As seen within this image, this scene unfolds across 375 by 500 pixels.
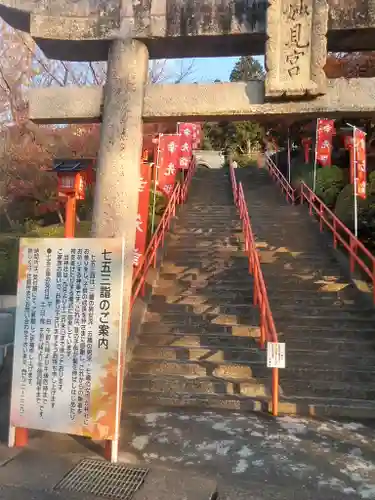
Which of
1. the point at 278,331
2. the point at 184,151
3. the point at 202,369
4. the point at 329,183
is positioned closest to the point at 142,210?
the point at 278,331

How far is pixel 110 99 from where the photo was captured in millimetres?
5715

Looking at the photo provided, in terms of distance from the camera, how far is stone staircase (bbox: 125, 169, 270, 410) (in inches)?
256

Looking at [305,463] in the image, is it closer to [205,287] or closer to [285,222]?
[205,287]

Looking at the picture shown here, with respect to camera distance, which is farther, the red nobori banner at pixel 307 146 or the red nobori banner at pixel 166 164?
the red nobori banner at pixel 307 146

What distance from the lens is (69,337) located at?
4.89 m

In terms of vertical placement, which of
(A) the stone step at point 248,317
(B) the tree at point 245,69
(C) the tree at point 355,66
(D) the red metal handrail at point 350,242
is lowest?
(A) the stone step at point 248,317

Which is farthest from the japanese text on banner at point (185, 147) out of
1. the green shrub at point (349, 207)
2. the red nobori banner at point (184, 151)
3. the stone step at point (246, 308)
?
the stone step at point (246, 308)

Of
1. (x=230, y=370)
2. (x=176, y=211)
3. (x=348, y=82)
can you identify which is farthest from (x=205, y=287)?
(x=176, y=211)

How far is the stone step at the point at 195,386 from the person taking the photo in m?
6.49

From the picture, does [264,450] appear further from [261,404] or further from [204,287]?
[204,287]

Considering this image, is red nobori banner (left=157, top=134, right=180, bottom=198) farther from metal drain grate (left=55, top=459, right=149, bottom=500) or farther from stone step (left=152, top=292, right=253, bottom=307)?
metal drain grate (left=55, top=459, right=149, bottom=500)

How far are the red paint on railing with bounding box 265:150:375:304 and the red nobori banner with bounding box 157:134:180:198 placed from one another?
4.26 metres

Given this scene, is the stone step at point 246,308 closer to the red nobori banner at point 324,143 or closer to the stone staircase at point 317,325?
the stone staircase at point 317,325

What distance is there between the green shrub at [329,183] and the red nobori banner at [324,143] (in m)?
0.69
